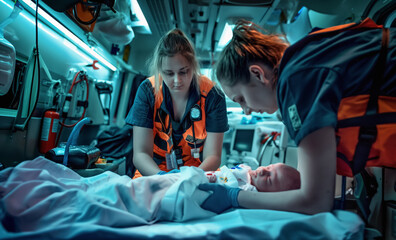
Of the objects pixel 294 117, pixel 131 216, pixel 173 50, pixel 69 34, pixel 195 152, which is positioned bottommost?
pixel 131 216

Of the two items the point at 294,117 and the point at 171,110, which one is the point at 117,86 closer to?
the point at 171,110

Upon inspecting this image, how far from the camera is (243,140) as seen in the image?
3762mm

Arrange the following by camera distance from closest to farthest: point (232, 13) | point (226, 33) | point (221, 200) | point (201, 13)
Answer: point (221, 200) < point (232, 13) < point (201, 13) < point (226, 33)

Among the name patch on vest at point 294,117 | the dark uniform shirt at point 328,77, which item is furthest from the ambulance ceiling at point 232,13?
the name patch on vest at point 294,117

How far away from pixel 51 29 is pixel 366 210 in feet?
9.28

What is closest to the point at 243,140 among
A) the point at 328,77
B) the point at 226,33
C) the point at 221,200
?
the point at 226,33

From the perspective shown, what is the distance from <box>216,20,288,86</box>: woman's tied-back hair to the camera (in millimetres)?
1020

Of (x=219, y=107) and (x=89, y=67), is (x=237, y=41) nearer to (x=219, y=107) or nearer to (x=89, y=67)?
(x=219, y=107)

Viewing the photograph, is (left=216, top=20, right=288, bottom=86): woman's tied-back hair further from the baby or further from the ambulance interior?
the baby

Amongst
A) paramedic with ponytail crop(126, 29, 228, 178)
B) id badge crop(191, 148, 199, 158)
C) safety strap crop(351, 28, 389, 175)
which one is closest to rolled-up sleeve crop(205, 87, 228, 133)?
paramedic with ponytail crop(126, 29, 228, 178)

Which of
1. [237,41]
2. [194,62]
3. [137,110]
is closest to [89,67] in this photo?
[137,110]

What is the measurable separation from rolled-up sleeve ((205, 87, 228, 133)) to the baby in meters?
0.39

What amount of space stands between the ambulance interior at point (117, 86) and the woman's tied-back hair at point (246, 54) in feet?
0.90

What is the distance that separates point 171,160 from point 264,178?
0.76 meters
